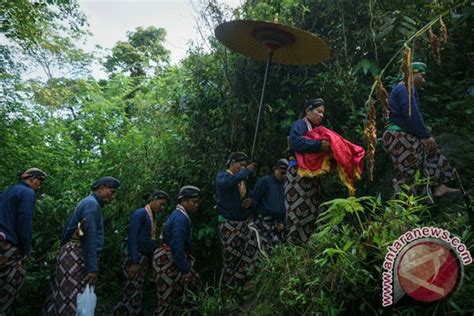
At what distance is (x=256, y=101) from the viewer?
721 cm

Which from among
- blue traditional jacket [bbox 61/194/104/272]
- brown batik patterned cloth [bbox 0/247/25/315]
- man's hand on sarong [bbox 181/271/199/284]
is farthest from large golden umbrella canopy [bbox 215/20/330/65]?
brown batik patterned cloth [bbox 0/247/25/315]

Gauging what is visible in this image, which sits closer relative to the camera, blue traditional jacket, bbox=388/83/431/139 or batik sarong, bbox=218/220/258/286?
blue traditional jacket, bbox=388/83/431/139

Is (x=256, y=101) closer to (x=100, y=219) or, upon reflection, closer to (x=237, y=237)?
(x=237, y=237)

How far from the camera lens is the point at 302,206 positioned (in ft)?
16.2

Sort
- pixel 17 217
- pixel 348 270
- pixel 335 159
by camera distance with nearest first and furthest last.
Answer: pixel 348 270
pixel 335 159
pixel 17 217

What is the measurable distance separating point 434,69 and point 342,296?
16.7 feet

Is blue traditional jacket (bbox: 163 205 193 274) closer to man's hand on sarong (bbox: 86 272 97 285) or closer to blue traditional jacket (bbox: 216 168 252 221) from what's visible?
blue traditional jacket (bbox: 216 168 252 221)

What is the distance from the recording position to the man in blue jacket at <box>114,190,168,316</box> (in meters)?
5.88

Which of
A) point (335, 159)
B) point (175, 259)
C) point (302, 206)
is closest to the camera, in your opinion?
point (335, 159)

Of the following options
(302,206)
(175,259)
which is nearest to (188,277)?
(175,259)

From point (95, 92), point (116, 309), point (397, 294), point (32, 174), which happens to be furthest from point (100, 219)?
point (95, 92)

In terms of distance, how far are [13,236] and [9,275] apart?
0.47 meters

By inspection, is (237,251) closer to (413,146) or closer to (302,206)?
(302,206)

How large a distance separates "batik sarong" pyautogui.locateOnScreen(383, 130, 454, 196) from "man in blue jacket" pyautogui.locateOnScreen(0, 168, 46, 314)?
14.3 ft
